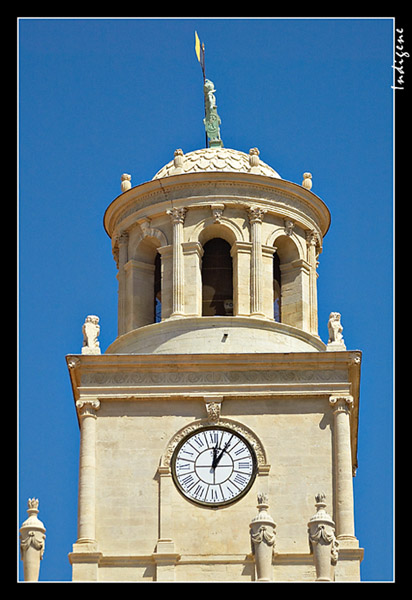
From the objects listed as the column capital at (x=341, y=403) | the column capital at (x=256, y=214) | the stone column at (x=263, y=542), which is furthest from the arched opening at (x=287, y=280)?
the stone column at (x=263, y=542)

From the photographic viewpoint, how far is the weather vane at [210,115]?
7306 centimetres

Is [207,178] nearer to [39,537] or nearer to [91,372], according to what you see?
[91,372]

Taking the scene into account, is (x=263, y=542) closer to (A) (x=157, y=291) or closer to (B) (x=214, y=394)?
(B) (x=214, y=394)

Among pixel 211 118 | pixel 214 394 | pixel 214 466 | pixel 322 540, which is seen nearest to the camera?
pixel 322 540

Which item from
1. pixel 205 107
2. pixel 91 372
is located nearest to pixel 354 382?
pixel 91 372

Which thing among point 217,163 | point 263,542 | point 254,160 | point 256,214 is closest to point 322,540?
point 263,542

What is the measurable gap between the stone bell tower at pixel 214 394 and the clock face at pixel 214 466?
36mm

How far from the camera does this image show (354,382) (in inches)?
2613

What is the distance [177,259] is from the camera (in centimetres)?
6800

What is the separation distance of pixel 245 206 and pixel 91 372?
21.3ft

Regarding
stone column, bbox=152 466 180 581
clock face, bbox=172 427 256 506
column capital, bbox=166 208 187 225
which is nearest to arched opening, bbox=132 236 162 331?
column capital, bbox=166 208 187 225

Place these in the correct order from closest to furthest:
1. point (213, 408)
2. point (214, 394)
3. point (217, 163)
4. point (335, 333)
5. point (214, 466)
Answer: point (214, 466) → point (213, 408) → point (214, 394) → point (335, 333) → point (217, 163)

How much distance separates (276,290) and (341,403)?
18.8 ft

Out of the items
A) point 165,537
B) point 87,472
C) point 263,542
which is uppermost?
point 87,472
